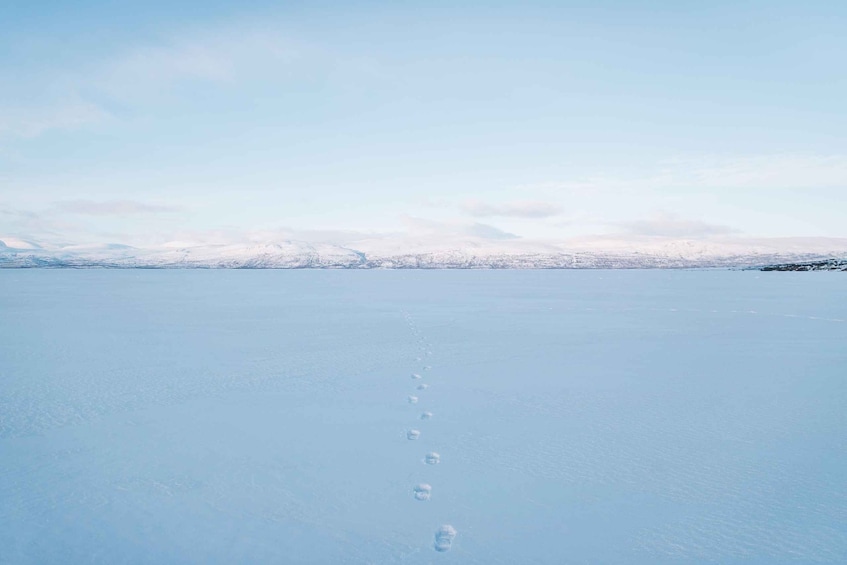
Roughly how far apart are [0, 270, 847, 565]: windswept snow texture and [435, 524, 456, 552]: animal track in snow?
0.7 inches

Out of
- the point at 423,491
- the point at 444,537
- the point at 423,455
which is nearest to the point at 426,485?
the point at 423,491

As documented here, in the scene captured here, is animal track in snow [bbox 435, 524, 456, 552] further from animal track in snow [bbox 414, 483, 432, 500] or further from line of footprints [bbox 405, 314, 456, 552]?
animal track in snow [bbox 414, 483, 432, 500]

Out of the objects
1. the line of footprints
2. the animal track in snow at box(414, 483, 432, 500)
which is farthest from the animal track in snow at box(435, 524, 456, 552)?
the animal track in snow at box(414, 483, 432, 500)

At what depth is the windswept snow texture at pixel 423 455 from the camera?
385 cm

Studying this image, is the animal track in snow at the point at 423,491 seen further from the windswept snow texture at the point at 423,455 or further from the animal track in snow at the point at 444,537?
the animal track in snow at the point at 444,537

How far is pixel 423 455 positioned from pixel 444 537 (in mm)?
1589

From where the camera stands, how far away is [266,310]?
70.8 ft

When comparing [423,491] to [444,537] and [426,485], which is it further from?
[444,537]

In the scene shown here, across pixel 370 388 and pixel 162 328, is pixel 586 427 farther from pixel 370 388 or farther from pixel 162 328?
pixel 162 328

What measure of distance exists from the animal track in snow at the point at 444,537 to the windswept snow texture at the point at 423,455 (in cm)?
2

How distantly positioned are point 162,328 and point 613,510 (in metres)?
14.3

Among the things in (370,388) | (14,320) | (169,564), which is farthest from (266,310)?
(169,564)

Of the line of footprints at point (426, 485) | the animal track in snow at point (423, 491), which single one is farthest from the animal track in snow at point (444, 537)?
the animal track in snow at point (423, 491)

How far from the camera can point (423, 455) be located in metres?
5.46
